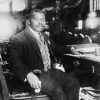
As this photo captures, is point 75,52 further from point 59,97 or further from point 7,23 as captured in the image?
point 7,23

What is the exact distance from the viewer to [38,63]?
3.19 metres

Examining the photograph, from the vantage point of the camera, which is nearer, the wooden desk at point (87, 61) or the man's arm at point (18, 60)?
the man's arm at point (18, 60)

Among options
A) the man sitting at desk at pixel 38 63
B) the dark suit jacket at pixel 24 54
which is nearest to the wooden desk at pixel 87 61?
the man sitting at desk at pixel 38 63

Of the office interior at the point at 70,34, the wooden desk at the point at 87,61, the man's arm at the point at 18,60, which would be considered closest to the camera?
the man's arm at the point at 18,60

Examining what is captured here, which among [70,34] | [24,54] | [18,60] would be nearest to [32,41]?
[24,54]

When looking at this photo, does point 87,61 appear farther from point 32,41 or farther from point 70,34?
point 70,34

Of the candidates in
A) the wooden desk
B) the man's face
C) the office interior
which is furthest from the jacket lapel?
the wooden desk

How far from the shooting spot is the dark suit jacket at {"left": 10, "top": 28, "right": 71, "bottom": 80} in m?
Answer: 3.00

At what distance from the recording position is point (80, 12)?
13727 mm

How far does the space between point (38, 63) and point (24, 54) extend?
9.1 inches

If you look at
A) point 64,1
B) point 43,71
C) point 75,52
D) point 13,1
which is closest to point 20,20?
point 64,1

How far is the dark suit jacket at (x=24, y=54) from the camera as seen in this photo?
300 centimetres

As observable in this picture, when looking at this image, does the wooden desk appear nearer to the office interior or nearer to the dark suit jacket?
the office interior

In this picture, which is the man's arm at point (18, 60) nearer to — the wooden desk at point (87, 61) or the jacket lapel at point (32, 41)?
the jacket lapel at point (32, 41)
